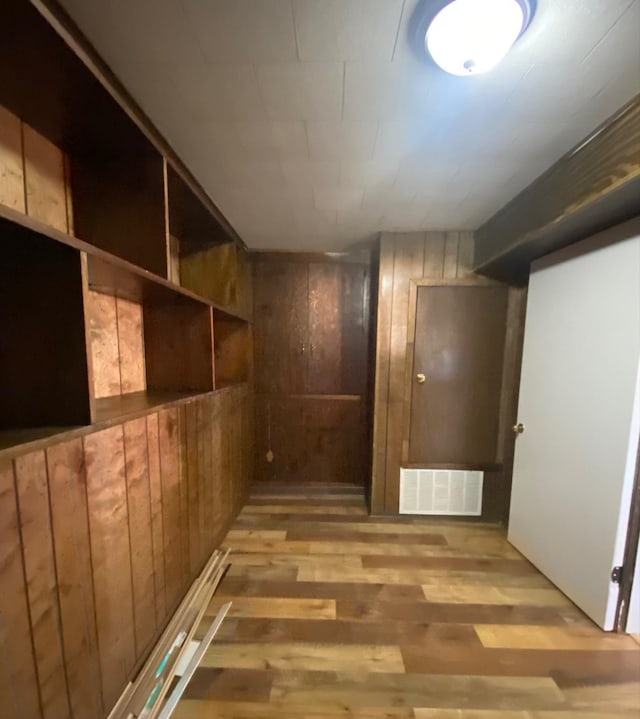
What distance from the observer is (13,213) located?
2.11 feet

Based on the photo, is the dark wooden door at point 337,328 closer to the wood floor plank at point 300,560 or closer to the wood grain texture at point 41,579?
the wood floor plank at point 300,560

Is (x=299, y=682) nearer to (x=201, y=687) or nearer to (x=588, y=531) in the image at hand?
(x=201, y=687)

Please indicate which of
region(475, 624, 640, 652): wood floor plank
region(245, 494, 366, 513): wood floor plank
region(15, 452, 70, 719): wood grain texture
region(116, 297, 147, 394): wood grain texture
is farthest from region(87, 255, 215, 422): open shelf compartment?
region(475, 624, 640, 652): wood floor plank

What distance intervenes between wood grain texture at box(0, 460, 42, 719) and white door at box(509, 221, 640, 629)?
6.87ft

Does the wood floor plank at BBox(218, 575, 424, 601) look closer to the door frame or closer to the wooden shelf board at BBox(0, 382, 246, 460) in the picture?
the door frame

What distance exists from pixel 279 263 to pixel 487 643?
8.83 feet

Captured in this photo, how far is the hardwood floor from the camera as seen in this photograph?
3.68ft

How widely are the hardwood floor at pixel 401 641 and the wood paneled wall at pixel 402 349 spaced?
393 mm

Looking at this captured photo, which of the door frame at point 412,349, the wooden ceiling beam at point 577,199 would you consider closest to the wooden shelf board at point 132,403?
the door frame at point 412,349

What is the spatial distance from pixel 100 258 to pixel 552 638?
2.34 m

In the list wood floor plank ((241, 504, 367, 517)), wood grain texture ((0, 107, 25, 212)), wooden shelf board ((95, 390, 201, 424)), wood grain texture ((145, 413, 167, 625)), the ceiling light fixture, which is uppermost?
the ceiling light fixture

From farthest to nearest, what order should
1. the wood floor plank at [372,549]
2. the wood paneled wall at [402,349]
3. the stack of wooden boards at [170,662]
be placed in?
the wood paneled wall at [402,349] → the wood floor plank at [372,549] → the stack of wooden boards at [170,662]

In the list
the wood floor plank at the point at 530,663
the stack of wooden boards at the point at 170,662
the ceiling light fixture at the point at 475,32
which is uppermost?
the ceiling light fixture at the point at 475,32

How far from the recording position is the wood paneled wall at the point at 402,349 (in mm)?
2227
